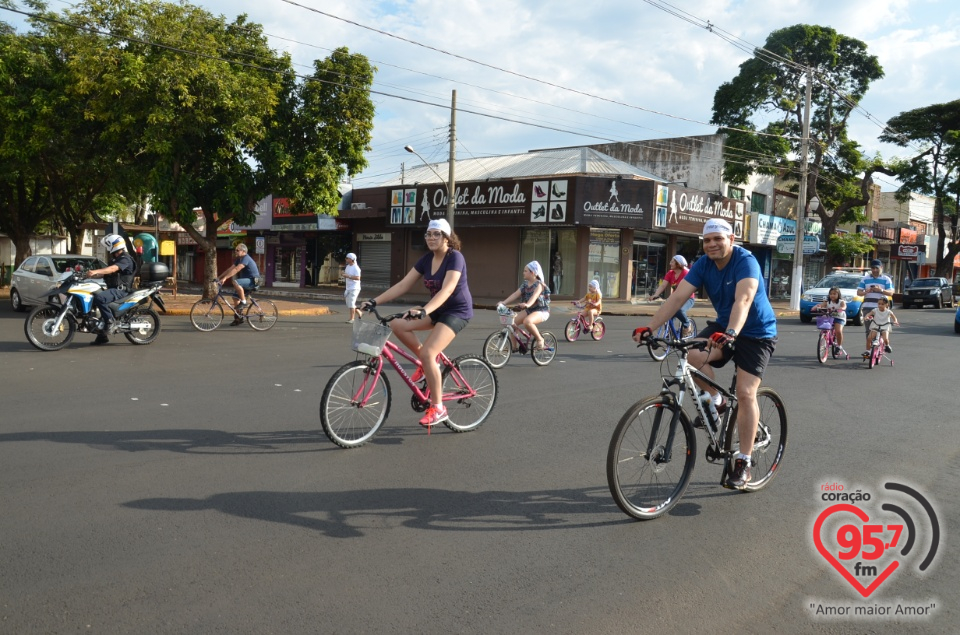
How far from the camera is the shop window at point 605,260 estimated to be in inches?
1198

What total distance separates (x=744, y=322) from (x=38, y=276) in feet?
59.8

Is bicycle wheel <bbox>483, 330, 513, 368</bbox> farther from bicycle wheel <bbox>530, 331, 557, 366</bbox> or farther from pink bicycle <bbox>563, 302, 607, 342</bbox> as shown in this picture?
pink bicycle <bbox>563, 302, 607, 342</bbox>

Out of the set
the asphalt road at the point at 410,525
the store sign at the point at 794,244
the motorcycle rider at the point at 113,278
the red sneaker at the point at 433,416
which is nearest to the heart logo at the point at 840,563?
the asphalt road at the point at 410,525

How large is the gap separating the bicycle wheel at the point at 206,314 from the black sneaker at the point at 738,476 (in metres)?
12.5

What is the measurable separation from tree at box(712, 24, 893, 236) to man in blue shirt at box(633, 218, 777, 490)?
108 ft

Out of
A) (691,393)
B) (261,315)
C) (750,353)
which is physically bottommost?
(261,315)

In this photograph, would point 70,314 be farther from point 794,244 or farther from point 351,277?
point 794,244

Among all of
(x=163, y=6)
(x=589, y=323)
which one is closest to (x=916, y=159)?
(x=589, y=323)

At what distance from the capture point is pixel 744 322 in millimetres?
4621

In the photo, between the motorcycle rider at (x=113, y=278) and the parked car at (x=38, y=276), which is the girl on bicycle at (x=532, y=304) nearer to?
the motorcycle rider at (x=113, y=278)

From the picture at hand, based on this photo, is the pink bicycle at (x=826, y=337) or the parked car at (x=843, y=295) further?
the parked car at (x=843, y=295)

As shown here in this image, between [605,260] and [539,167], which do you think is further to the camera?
[539,167]

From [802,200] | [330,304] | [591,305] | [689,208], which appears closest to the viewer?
→ [591,305]

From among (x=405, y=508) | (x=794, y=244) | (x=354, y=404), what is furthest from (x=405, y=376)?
(x=794, y=244)
